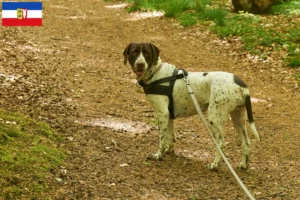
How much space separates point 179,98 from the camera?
510cm

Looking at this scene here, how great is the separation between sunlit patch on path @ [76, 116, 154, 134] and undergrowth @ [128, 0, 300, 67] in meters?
5.09

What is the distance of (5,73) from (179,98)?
167 inches

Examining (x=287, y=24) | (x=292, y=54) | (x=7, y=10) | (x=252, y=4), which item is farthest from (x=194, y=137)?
(x=7, y=10)

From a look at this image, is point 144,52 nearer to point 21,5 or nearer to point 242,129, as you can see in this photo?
point 242,129

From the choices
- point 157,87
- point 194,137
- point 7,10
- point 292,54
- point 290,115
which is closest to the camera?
point 157,87

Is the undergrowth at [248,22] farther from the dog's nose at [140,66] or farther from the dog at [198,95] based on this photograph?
the dog's nose at [140,66]

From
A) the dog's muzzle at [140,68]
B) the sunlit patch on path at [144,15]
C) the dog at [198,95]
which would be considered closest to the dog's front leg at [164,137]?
the dog at [198,95]

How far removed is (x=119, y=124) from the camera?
21.3ft

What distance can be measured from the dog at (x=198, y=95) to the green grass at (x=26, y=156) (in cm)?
126

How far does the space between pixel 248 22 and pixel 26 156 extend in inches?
415

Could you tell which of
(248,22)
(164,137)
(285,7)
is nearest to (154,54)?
(164,137)

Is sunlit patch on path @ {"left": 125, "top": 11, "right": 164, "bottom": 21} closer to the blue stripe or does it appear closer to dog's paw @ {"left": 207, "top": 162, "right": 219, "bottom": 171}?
the blue stripe

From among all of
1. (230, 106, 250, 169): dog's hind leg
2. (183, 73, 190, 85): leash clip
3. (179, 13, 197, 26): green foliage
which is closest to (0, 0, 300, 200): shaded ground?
(230, 106, 250, 169): dog's hind leg

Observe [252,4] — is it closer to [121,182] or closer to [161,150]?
[161,150]
